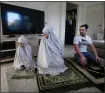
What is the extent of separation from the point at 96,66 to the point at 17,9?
6.45ft

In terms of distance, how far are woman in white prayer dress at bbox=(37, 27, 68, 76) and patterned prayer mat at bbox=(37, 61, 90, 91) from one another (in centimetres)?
10

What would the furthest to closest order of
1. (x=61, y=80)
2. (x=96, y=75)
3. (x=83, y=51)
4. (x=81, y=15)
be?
(x=81, y=15)
(x=83, y=51)
(x=96, y=75)
(x=61, y=80)

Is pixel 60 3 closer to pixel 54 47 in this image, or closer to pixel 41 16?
pixel 41 16

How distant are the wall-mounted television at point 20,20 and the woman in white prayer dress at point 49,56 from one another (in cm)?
88

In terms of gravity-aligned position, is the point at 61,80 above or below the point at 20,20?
below

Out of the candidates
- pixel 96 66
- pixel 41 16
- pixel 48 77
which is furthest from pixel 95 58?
pixel 41 16

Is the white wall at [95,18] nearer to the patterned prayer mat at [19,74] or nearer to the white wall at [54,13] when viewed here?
the white wall at [54,13]

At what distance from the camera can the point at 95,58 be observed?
1.82 metres

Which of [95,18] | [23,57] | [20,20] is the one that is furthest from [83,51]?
[95,18]

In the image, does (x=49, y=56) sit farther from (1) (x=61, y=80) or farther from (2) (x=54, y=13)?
(2) (x=54, y=13)

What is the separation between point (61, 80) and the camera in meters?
1.38

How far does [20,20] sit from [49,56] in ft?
3.82

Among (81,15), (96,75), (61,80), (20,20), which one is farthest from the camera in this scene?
(81,15)

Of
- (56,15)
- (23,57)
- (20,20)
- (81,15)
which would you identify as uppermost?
(81,15)
